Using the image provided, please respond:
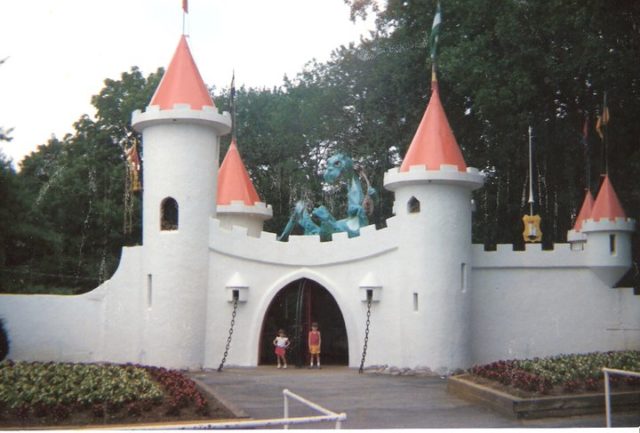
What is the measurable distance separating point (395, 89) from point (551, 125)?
3505 millimetres

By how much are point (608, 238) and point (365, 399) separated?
20.1 ft

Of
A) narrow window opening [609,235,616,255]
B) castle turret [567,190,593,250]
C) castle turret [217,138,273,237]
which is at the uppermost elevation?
castle turret [217,138,273,237]

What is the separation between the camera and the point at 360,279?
14.5 meters

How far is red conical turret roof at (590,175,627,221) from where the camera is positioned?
1468cm

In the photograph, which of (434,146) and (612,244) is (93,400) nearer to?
(434,146)

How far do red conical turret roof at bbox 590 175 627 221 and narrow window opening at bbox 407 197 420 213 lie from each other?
119 inches

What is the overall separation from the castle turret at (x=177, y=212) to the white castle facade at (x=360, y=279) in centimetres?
2

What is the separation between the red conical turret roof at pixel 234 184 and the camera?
17641mm

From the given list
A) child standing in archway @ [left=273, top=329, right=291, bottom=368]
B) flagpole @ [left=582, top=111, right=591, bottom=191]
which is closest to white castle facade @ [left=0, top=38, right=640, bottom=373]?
child standing in archway @ [left=273, top=329, right=291, bottom=368]

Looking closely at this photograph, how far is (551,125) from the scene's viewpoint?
61.1 ft

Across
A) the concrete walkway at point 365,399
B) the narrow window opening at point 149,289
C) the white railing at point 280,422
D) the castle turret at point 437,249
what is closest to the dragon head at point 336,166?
the castle turret at point 437,249

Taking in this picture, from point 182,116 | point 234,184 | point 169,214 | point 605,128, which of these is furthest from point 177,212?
point 605,128

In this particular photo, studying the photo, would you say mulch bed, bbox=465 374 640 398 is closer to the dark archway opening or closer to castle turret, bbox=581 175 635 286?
castle turret, bbox=581 175 635 286

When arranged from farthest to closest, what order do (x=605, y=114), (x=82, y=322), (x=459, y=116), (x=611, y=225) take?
(x=459, y=116) → (x=605, y=114) → (x=611, y=225) → (x=82, y=322)
